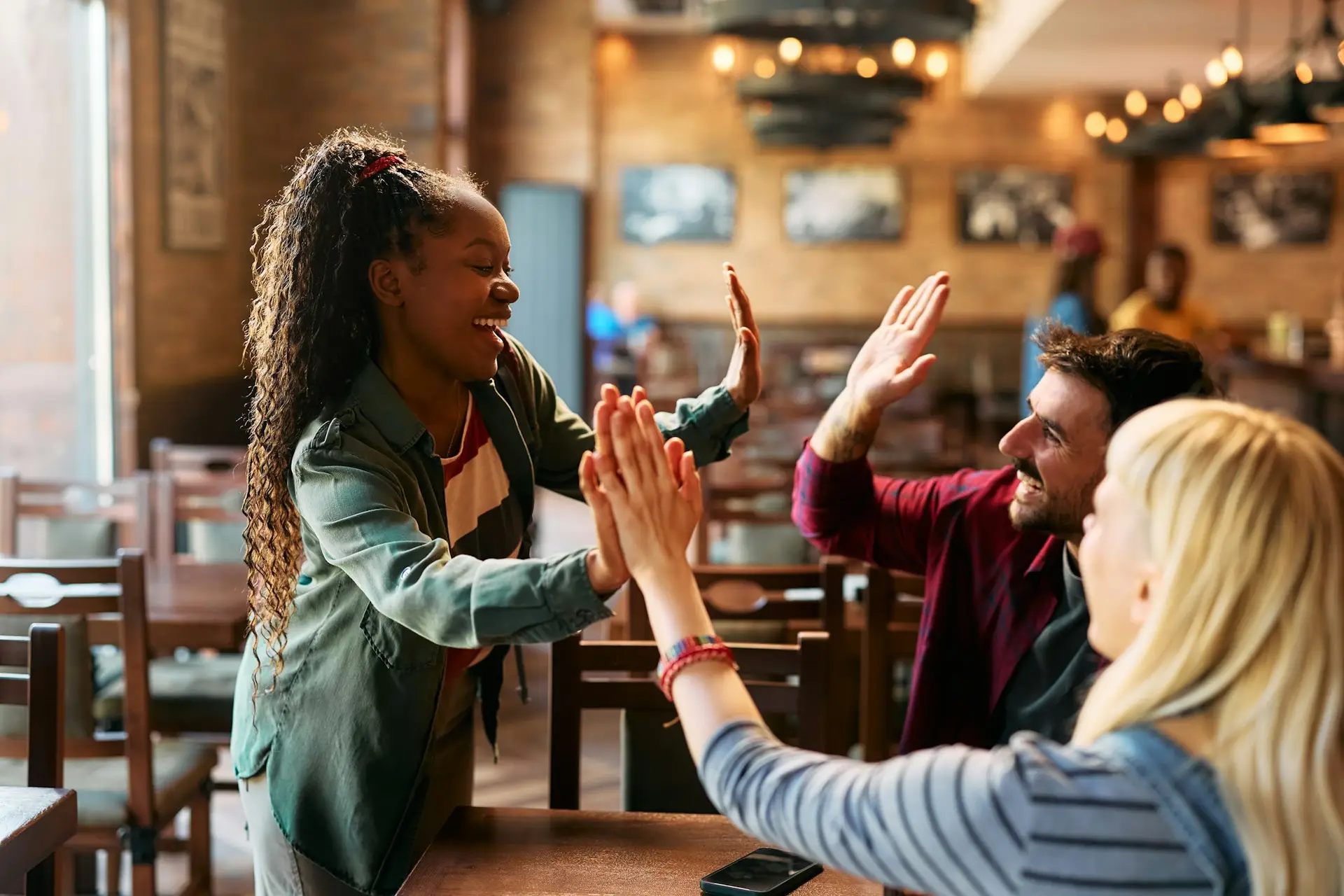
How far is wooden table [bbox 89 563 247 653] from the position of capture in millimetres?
2855

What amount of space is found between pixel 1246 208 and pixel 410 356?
1123 centimetres

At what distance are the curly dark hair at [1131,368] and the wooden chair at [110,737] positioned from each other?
170cm

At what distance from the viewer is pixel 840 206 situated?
11.3 metres

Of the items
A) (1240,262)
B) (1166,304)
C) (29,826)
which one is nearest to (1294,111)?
(1166,304)

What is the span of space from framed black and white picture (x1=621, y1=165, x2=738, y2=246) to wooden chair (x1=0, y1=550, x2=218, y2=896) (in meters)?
8.93

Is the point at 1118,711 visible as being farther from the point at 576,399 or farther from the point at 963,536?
the point at 576,399

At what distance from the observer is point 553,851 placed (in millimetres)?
1549

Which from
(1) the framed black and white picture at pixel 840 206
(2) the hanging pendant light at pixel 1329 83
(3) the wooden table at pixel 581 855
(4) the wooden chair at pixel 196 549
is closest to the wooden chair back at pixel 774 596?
(3) the wooden table at pixel 581 855

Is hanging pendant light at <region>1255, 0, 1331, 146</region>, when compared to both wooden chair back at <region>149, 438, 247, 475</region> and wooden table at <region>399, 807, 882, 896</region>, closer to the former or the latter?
wooden chair back at <region>149, 438, 247, 475</region>

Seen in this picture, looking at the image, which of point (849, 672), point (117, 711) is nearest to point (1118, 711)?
point (849, 672)

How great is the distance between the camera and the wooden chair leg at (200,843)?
2.85 meters

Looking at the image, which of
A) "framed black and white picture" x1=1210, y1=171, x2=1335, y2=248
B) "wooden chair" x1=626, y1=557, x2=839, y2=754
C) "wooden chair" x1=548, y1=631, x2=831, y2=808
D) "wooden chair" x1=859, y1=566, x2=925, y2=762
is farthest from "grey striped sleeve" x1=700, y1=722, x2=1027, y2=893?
"framed black and white picture" x1=1210, y1=171, x2=1335, y2=248

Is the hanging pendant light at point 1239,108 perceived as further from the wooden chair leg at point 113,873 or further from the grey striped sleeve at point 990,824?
the grey striped sleeve at point 990,824

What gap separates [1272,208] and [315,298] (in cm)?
1136
